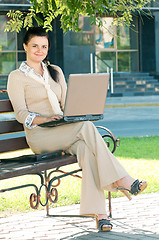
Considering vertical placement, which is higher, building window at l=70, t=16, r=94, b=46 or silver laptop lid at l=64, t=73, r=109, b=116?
building window at l=70, t=16, r=94, b=46

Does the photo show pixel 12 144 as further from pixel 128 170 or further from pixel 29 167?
pixel 128 170

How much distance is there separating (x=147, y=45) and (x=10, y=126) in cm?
2501

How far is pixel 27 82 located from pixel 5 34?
914 inches

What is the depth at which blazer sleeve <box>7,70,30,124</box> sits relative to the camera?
187 inches

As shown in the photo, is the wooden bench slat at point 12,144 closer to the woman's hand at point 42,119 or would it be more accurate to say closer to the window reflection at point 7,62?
the woman's hand at point 42,119

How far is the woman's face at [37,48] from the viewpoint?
4.97 metres

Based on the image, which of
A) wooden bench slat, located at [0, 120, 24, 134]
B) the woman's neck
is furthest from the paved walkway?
the woman's neck

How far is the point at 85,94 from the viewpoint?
15.0 ft

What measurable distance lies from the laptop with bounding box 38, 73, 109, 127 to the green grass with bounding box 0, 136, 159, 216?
1173 mm

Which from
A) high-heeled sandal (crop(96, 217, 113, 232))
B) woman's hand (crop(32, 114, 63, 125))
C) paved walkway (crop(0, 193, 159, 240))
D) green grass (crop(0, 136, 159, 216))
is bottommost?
green grass (crop(0, 136, 159, 216))

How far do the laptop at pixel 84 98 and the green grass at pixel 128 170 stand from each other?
1173 millimetres

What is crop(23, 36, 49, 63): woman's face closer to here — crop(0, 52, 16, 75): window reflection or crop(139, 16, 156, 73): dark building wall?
crop(0, 52, 16, 75): window reflection

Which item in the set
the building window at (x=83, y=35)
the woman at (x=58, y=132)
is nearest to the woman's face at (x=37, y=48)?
the woman at (x=58, y=132)

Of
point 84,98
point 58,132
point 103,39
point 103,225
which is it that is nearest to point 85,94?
point 84,98
